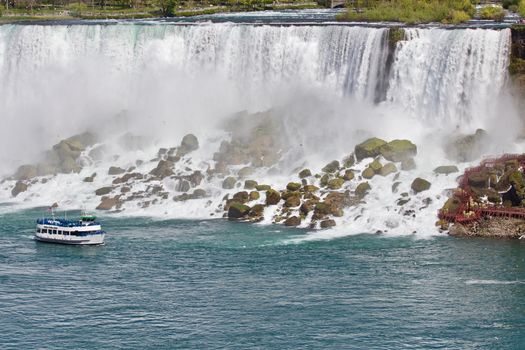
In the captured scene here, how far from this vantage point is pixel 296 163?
75375 mm

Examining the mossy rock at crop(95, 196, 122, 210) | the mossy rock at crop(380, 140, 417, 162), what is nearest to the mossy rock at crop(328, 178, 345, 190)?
the mossy rock at crop(380, 140, 417, 162)

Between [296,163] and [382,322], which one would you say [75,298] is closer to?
[382,322]

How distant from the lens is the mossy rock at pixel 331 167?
7194cm

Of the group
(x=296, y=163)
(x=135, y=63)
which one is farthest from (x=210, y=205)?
(x=135, y=63)


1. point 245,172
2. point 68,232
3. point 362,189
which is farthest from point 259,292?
point 245,172

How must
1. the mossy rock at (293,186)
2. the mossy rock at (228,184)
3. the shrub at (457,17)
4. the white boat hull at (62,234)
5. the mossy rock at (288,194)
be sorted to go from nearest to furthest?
the white boat hull at (62,234) < the mossy rock at (288,194) < the mossy rock at (293,186) < the mossy rock at (228,184) < the shrub at (457,17)

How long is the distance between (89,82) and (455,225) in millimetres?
37132

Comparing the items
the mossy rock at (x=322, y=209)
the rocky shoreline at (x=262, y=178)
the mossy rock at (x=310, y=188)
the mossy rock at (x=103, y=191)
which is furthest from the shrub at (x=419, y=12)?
the mossy rock at (x=103, y=191)

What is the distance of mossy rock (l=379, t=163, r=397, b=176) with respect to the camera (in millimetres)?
69875

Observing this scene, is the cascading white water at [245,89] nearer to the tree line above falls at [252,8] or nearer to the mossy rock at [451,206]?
the mossy rock at [451,206]

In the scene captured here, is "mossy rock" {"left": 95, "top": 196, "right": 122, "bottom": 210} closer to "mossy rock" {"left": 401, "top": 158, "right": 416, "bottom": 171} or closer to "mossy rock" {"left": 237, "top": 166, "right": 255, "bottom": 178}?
"mossy rock" {"left": 237, "top": 166, "right": 255, "bottom": 178}

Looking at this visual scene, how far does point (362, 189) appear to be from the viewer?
6819 centimetres

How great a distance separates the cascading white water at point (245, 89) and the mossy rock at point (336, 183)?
2307 millimetres

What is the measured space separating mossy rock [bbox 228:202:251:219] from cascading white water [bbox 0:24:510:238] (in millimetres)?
2427
